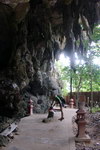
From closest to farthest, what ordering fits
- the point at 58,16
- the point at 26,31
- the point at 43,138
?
the point at 43,138 < the point at 26,31 < the point at 58,16

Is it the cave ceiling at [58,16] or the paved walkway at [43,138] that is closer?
the paved walkway at [43,138]

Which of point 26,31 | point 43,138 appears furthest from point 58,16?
point 43,138

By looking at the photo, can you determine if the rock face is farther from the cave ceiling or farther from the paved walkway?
the paved walkway

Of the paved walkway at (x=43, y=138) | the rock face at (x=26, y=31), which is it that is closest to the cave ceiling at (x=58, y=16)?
the rock face at (x=26, y=31)

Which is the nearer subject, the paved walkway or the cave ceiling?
the paved walkway

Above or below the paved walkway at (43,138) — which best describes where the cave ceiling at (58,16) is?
above

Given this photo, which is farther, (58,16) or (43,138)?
(58,16)

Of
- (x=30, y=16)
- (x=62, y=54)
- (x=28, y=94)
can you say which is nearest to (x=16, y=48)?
(x=30, y=16)

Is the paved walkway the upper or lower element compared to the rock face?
lower

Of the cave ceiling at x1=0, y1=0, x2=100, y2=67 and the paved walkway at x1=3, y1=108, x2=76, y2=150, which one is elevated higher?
the cave ceiling at x1=0, y1=0, x2=100, y2=67

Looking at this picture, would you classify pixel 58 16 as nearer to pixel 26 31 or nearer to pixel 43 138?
pixel 26 31

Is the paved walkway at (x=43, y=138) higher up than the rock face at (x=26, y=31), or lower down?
lower down

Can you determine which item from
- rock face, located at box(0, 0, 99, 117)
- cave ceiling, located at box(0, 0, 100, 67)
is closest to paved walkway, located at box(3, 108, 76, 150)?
rock face, located at box(0, 0, 99, 117)

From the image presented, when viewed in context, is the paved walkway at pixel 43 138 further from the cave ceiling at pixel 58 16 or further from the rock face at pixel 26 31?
the cave ceiling at pixel 58 16
